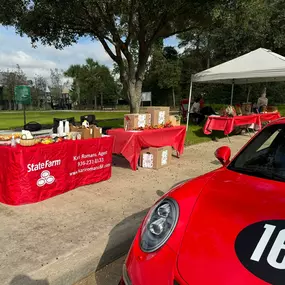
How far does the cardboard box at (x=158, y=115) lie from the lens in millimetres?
6906

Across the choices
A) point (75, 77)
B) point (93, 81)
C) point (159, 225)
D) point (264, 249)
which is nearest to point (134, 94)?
point (159, 225)

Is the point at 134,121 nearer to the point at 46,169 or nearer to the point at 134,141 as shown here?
the point at 134,141

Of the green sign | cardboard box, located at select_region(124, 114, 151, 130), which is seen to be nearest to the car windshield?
cardboard box, located at select_region(124, 114, 151, 130)

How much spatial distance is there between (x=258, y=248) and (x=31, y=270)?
6.55ft

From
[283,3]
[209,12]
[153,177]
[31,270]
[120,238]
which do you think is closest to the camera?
[31,270]

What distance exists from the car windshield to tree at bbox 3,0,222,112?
5.98m

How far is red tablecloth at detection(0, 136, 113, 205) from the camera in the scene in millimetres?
3941

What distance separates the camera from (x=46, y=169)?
166 inches

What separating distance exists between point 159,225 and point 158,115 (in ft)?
17.3

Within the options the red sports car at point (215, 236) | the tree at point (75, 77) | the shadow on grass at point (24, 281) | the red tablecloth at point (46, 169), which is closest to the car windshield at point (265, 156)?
the red sports car at point (215, 236)

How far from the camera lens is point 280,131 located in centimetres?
280

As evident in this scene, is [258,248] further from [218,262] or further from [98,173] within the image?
[98,173]

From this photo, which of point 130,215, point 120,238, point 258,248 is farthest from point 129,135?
point 258,248

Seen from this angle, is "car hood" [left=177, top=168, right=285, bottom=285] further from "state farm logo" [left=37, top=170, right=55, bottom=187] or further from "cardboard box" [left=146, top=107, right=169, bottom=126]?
"cardboard box" [left=146, top=107, right=169, bottom=126]
